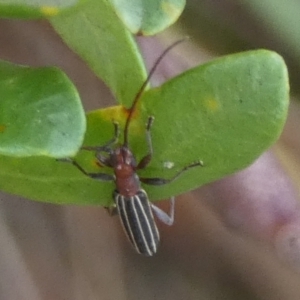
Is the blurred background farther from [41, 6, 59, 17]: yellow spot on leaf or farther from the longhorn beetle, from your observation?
[41, 6, 59, 17]: yellow spot on leaf

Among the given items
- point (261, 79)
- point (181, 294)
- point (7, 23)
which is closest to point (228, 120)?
point (261, 79)

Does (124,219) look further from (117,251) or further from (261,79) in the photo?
(261,79)

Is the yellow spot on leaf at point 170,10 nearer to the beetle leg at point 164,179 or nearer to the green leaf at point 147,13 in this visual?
the green leaf at point 147,13

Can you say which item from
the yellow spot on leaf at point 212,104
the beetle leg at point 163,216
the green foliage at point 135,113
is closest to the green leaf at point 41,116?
the green foliage at point 135,113

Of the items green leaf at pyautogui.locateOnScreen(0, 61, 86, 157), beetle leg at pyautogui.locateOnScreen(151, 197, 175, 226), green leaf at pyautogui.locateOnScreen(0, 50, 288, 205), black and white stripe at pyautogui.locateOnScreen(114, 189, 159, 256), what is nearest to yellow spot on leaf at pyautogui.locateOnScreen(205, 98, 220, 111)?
green leaf at pyautogui.locateOnScreen(0, 50, 288, 205)

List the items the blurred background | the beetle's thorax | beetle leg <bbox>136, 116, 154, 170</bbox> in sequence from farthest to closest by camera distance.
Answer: the blurred background, the beetle's thorax, beetle leg <bbox>136, 116, 154, 170</bbox>

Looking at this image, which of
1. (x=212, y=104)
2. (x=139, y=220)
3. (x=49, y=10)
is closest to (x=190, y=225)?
(x=139, y=220)
